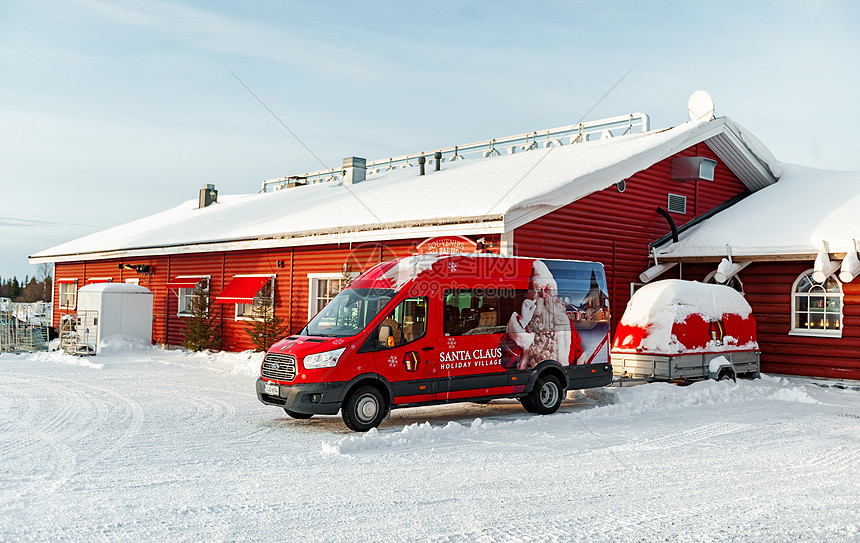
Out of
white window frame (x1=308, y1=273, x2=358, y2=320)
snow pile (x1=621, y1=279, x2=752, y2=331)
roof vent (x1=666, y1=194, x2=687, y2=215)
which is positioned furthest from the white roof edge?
roof vent (x1=666, y1=194, x2=687, y2=215)

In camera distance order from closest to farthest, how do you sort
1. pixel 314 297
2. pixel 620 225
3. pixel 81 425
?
pixel 81 425, pixel 620 225, pixel 314 297

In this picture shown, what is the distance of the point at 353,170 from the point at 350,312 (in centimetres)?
1683

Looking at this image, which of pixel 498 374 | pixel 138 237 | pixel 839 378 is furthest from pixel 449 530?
pixel 138 237

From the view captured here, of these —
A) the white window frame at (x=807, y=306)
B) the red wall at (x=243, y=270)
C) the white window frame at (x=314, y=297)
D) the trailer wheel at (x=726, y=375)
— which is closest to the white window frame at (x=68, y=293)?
the red wall at (x=243, y=270)

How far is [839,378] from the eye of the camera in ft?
52.9

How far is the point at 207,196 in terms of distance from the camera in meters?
33.7

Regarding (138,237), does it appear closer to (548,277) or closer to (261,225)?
(261,225)

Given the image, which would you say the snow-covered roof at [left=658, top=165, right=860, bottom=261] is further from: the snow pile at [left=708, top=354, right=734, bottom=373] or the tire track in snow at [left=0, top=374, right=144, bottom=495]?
the tire track in snow at [left=0, top=374, right=144, bottom=495]

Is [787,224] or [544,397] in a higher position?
[787,224]

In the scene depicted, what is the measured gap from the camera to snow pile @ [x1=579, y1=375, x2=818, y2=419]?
40.0ft

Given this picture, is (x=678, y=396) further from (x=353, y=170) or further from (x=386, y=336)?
(x=353, y=170)

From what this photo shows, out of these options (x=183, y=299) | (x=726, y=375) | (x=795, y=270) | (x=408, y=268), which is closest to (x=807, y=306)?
(x=795, y=270)

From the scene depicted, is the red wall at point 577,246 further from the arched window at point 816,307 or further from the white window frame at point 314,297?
the arched window at point 816,307

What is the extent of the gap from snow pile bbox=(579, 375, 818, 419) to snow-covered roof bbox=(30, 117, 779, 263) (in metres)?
3.84
